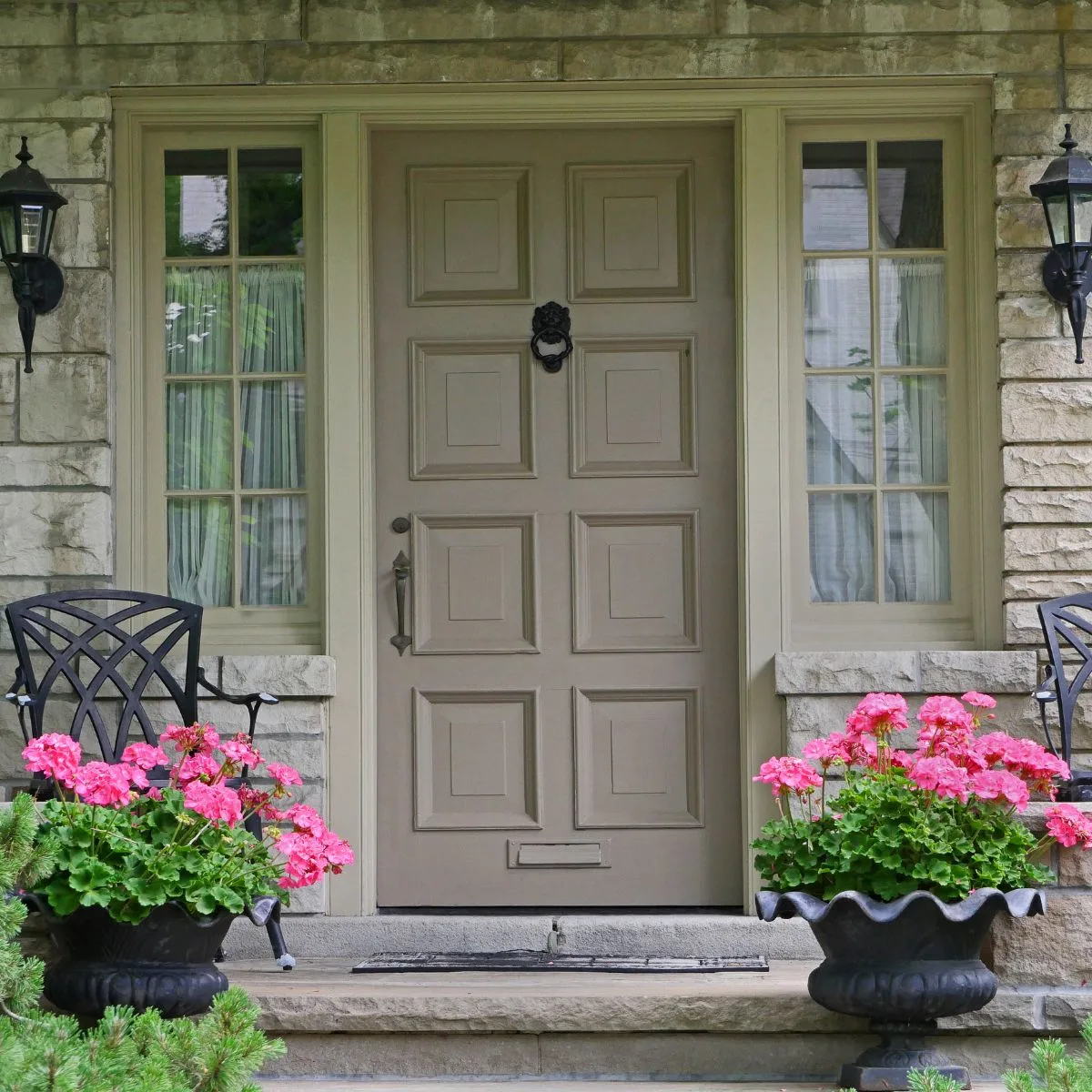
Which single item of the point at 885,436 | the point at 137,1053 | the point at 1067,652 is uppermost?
the point at 885,436

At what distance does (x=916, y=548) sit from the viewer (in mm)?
4605

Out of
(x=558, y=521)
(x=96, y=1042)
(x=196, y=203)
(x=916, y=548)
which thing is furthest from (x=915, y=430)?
(x=96, y=1042)

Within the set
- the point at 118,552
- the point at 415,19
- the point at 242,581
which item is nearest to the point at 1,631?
the point at 118,552

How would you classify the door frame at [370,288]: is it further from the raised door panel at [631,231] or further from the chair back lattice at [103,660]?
the chair back lattice at [103,660]

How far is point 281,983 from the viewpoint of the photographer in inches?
142

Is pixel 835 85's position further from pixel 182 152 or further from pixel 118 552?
pixel 118 552

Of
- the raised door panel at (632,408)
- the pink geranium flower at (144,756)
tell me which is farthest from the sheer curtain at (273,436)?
the pink geranium flower at (144,756)

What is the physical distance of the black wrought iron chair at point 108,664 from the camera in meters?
4.12

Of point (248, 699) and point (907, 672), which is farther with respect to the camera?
point (907, 672)

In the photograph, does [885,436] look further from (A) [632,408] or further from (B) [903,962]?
(B) [903,962]

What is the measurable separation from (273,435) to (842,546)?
173 centimetres

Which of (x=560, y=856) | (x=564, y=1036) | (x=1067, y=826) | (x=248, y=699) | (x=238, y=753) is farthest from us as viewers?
(x=560, y=856)

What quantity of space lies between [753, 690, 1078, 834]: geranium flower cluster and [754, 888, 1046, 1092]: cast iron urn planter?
18 centimetres

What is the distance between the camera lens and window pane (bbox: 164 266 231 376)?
4.70 meters
